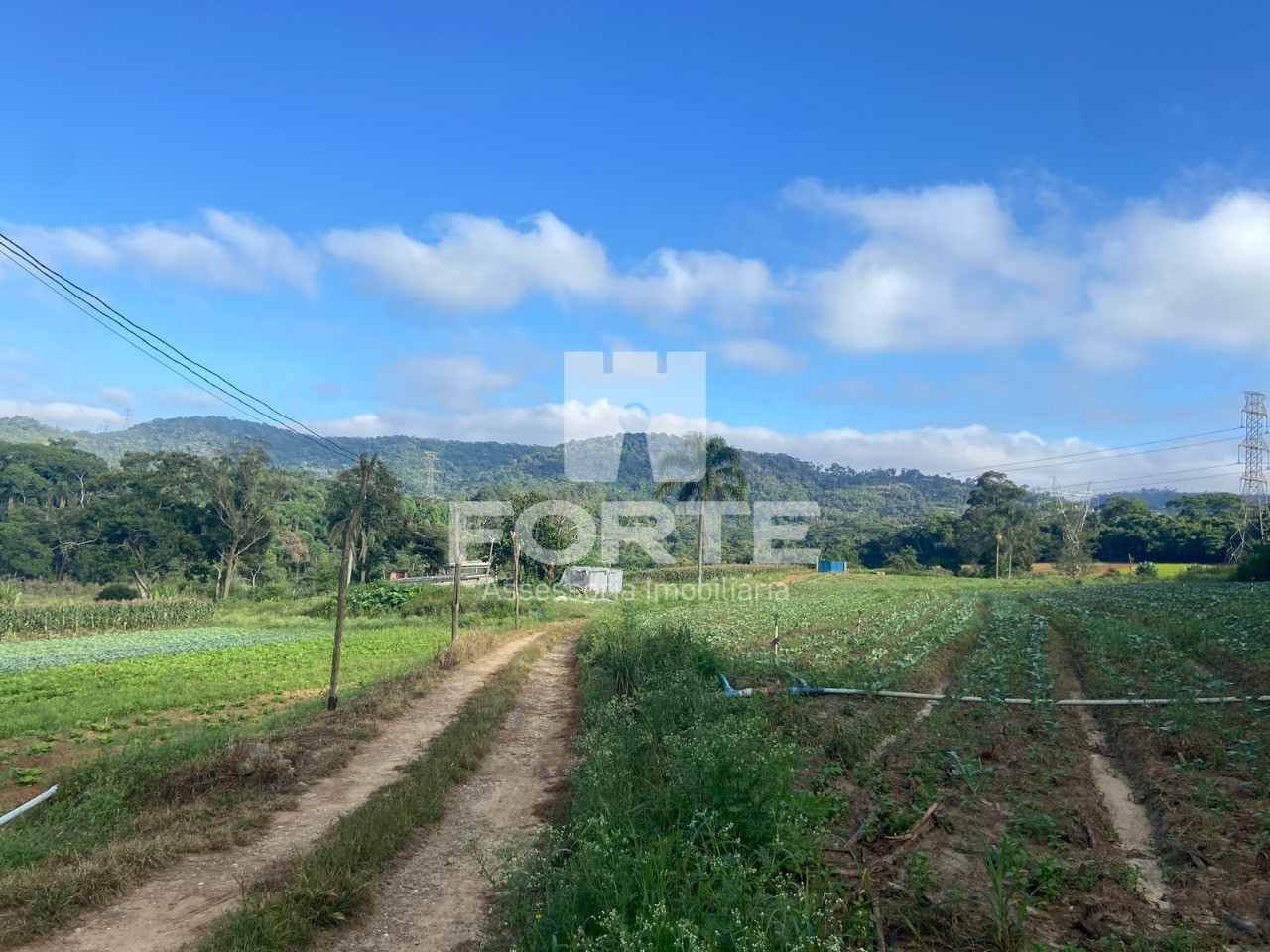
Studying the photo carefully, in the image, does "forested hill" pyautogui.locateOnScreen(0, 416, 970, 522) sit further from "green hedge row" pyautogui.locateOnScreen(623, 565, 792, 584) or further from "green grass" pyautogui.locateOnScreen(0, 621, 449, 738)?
"green grass" pyautogui.locateOnScreen(0, 621, 449, 738)

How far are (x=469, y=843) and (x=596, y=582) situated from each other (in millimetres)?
43021

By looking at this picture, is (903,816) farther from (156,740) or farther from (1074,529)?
(1074,529)

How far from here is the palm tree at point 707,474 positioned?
4219cm

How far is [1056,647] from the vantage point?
20.5 metres

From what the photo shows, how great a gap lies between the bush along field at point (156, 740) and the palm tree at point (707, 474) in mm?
20103

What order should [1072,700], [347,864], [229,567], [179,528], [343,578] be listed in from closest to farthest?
1. [347,864]
2. [1072,700]
3. [343,578]
4. [179,528]
5. [229,567]

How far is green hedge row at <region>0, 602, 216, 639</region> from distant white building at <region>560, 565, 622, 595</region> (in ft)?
76.0

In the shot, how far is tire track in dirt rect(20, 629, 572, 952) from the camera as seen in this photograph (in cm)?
544

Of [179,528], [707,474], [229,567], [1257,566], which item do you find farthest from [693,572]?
[179,528]

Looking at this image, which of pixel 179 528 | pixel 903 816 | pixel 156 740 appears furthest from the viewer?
pixel 179 528

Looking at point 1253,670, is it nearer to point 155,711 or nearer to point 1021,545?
point 155,711

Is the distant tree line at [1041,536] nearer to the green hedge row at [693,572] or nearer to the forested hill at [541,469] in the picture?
the green hedge row at [693,572]

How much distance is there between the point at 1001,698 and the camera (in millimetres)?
12492

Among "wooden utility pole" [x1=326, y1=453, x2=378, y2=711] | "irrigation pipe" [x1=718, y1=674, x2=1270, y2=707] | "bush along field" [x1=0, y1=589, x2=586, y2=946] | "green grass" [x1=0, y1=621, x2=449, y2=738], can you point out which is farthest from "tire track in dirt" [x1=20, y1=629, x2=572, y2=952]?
"green grass" [x1=0, y1=621, x2=449, y2=738]
